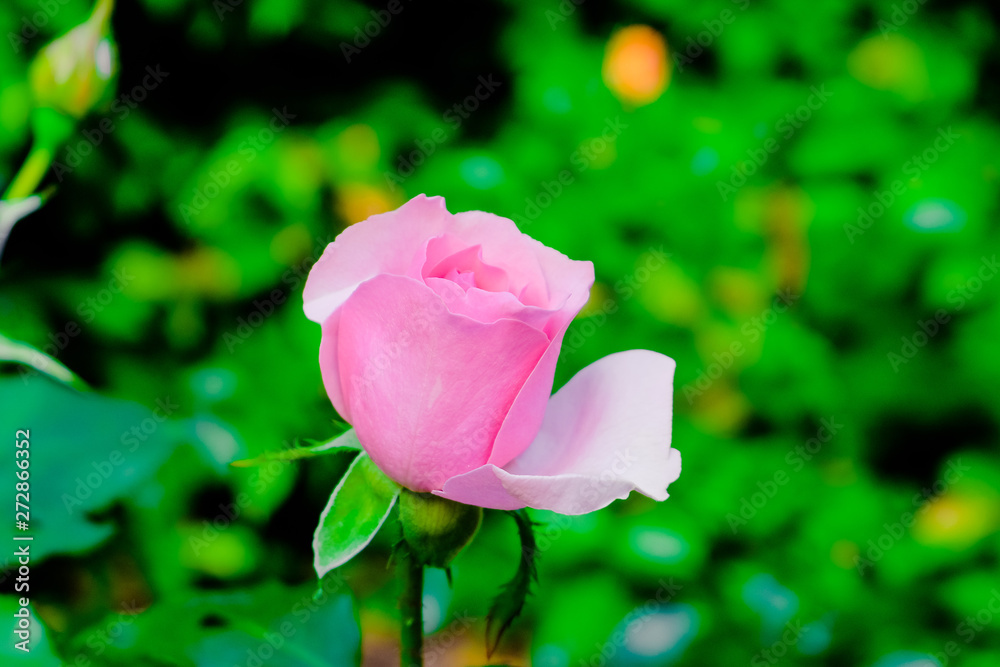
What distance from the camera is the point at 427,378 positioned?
0.92ft

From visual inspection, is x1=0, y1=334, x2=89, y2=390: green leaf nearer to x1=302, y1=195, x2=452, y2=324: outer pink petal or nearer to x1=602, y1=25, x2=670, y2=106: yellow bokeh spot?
x1=302, y1=195, x2=452, y2=324: outer pink petal

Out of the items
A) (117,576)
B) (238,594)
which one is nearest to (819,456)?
(238,594)

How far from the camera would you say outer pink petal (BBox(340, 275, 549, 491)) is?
10.7 inches

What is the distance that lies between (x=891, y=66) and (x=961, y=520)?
0.56 meters

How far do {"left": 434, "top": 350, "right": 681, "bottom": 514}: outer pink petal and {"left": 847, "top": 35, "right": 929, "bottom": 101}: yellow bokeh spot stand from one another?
0.88 m

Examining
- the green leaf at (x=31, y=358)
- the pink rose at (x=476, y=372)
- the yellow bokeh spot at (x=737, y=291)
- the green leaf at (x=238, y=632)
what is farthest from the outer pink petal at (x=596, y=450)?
the yellow bokeh spot at (x=737, y=291)

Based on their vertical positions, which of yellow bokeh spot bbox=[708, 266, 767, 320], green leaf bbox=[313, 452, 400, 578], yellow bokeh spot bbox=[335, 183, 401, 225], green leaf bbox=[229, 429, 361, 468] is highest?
green leaf bbox=[229, 429, 361, 468]

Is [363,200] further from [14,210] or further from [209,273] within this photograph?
[14,210]

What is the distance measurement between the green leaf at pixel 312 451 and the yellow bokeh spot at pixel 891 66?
0.94 meters

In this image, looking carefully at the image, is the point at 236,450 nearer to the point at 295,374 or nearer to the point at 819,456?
the point at 295,374

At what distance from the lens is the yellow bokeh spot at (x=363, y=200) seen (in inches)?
41.7

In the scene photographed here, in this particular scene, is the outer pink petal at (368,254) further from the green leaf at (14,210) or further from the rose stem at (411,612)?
the green leaf at (14,210)

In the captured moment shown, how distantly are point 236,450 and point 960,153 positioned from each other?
89 centimetres

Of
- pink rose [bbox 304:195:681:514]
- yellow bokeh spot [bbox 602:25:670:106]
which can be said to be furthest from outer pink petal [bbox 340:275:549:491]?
yellow bokeh spot [bbox 602:25:670:106]
